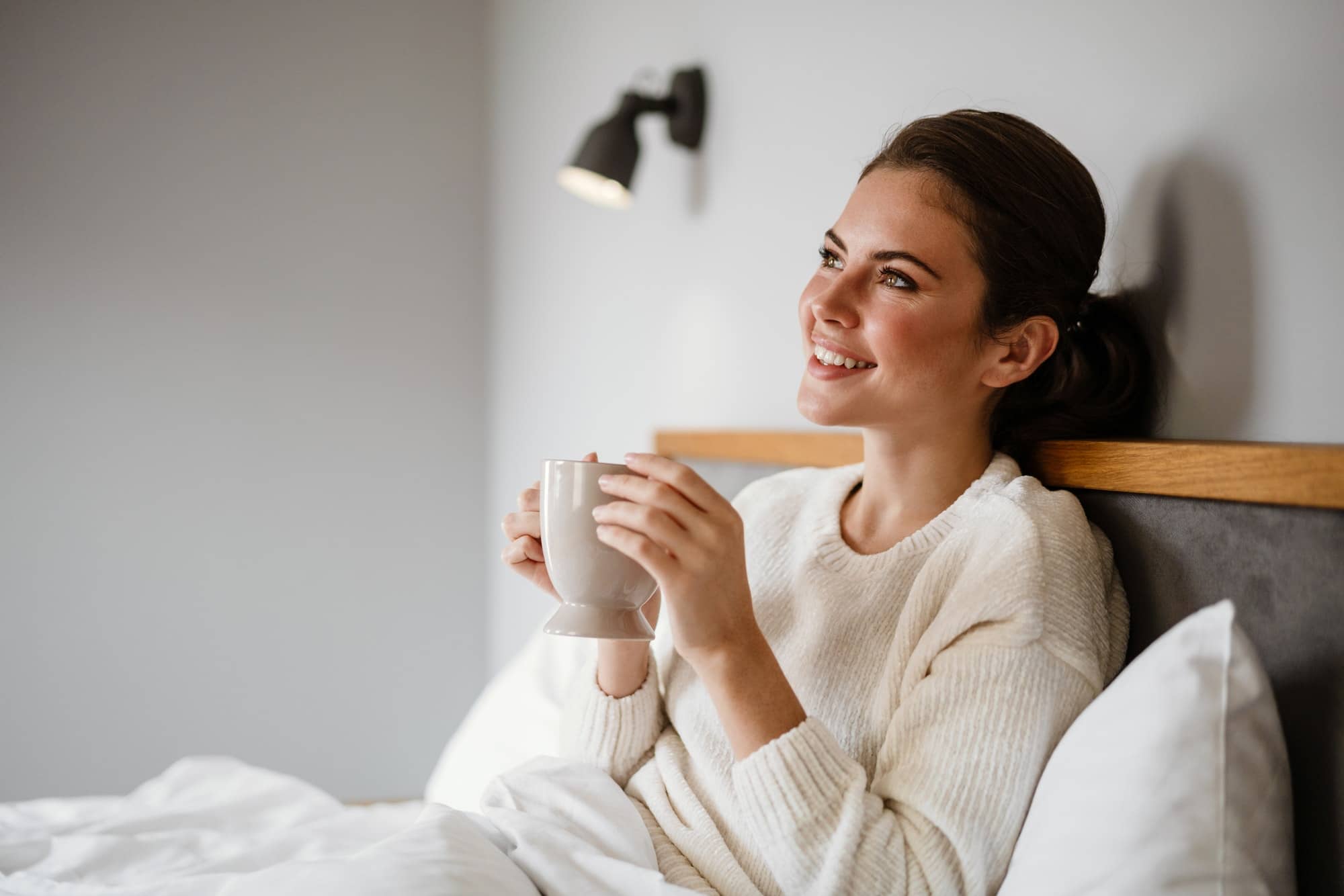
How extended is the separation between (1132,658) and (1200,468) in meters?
0.21

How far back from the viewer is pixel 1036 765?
2.73 feet

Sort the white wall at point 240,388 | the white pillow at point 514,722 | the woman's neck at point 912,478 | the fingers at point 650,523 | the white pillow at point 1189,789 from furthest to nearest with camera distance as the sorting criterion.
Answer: the white wall at point 240,388 → the white pillow at point 514,722 → the woman's neck at point 912,478 → the fingers at point 650,523 → the white pillow at point 1189,789

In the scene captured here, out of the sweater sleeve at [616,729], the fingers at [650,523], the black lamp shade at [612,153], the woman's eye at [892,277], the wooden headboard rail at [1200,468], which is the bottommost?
the sweater sleeve at [616,729]

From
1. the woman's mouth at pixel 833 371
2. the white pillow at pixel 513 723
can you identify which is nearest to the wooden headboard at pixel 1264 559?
the woman's mouth at pixel 833 371

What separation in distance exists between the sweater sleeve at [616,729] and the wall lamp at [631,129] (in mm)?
1212

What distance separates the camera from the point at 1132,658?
95cm

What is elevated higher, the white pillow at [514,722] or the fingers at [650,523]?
the fingers at [650,523]

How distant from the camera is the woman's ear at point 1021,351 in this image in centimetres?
103

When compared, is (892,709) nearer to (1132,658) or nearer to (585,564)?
(1132,658)

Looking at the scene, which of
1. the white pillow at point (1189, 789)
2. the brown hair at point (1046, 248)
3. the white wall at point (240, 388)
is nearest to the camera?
the white pillow at point (1189, 789)

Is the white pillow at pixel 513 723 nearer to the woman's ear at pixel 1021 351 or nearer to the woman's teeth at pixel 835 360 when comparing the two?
the woman's teeth at pixel 835 360

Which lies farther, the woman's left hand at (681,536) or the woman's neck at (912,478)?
the woman's neck at (912,478)

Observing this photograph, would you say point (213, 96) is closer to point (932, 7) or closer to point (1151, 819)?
point (932, 7)

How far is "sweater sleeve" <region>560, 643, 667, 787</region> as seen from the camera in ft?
3.80
